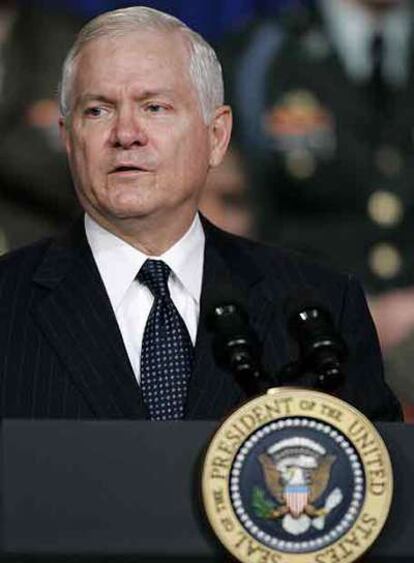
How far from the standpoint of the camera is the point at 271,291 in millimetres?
2482

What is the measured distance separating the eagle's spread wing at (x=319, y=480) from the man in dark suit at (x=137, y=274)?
35 centimetres

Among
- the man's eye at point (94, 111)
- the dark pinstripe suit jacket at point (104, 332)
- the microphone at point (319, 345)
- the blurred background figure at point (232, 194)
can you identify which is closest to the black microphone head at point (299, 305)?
the microphone at point (319, 345)

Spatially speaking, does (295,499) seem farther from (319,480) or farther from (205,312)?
(205,312)

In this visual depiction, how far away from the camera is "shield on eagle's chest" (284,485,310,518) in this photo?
76.8 inches

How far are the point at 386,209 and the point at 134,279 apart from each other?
1794 mm

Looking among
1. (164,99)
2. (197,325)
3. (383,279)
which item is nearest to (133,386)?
(197,325)

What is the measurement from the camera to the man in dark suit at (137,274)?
2324mm

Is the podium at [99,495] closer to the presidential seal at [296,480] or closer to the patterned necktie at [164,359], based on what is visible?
the presidential seal at [296,480]

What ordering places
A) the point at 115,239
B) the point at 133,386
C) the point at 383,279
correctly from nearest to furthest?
the point at 133,386
the point at 115,239
the point at 383,279

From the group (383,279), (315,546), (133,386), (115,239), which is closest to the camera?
(315,546)

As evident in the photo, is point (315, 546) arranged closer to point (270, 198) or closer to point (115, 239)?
point (115, 239)

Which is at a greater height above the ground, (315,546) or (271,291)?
(271,291)

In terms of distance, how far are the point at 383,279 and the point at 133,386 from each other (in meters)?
1.92

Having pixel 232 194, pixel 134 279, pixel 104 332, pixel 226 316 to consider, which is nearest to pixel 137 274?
pixel 134 279
